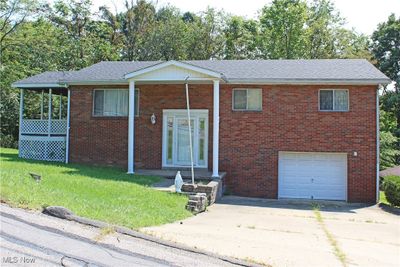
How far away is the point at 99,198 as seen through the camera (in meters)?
10.8

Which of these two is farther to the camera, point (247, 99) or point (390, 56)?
point (390, 56)

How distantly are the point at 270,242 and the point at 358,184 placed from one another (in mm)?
10554

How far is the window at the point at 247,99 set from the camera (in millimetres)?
18625

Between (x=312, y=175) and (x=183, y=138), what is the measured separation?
5.57 meters

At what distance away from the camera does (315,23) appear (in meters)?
40.0

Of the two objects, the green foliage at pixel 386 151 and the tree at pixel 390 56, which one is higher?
the tree at pixel 390 56

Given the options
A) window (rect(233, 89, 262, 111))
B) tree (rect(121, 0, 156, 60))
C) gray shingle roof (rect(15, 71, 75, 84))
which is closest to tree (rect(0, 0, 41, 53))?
tree (rect(121, 0, 156, 60))

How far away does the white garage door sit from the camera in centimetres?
1833

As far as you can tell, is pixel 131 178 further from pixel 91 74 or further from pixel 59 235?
pixel 59 235

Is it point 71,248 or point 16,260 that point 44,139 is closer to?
point 71,248

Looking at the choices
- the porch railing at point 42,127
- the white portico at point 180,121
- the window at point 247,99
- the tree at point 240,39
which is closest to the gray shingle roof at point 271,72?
the window at point 247,99

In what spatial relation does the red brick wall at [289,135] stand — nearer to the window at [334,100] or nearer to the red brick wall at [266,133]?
the red brick wall at [266,133]

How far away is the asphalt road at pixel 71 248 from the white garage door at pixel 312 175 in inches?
487

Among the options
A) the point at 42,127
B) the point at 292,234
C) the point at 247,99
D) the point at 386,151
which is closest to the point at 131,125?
the point at 247,99
